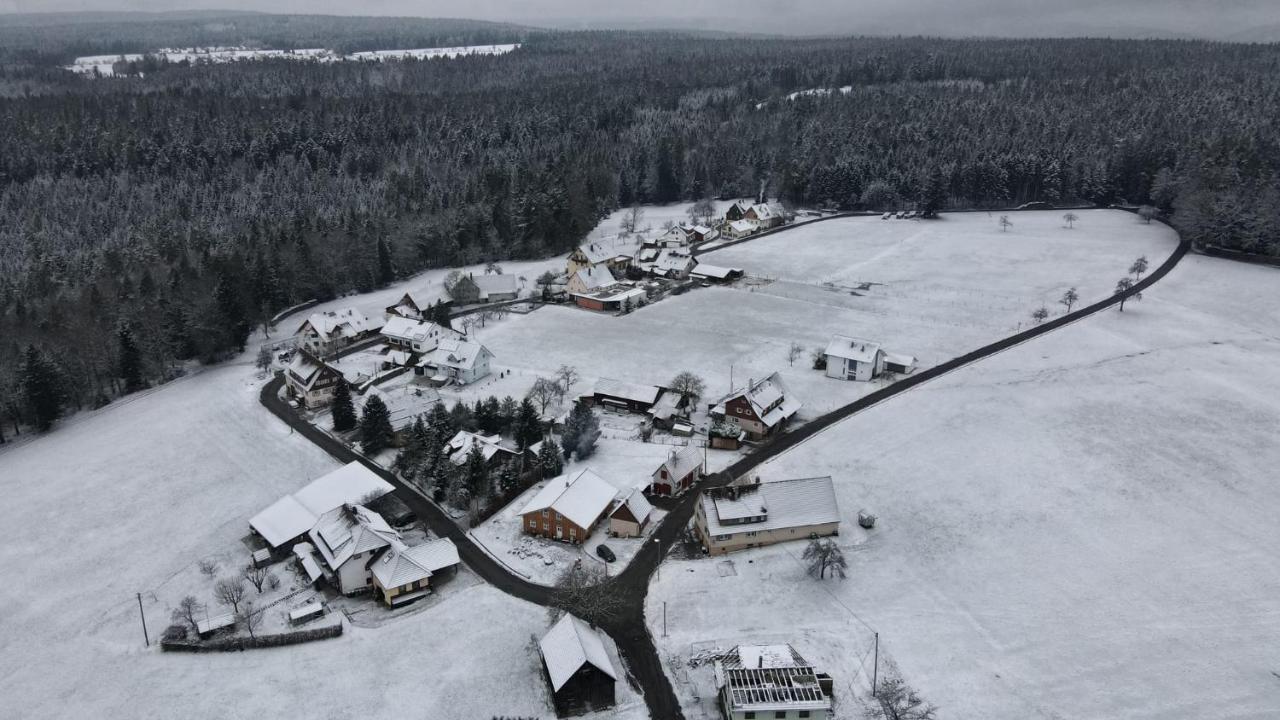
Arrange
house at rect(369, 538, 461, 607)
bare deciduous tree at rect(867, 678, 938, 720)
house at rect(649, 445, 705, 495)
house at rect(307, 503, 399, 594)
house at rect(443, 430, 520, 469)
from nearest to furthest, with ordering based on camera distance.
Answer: bare deciduous tree at rect(867, 678, 938, 720)
house at rect(369, 538, 461, 607)
house at rect(307, 503, 399, 594)
house at rect(649, 445, 705, 495)
house at rect(443, 430, 520, 469)

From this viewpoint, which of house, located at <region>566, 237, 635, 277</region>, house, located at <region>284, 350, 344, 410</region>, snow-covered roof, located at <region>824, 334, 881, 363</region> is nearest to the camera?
house, located at <region>284, 350, 344, 410</region>

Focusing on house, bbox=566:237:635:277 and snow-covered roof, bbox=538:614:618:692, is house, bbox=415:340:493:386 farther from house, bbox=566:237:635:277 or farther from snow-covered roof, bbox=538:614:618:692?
snow-covered roof, bbox=538:614:618:692

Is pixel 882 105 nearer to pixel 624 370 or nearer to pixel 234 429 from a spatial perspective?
pixel 624 370

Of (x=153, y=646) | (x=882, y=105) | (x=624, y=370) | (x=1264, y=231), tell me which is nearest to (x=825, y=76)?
(x=882, y=105)

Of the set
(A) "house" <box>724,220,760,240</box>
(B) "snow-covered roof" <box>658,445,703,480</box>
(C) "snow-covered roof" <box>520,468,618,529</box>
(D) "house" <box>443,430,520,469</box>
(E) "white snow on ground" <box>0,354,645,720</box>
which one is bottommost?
(E) "white snow on ground" <box>0,354,645,720</box>

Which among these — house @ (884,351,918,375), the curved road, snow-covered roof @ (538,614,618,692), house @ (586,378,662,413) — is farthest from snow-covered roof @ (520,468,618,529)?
house @ (884,351,918,375)

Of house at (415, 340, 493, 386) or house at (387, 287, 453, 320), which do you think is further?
house at (387, 287, 453, 320)

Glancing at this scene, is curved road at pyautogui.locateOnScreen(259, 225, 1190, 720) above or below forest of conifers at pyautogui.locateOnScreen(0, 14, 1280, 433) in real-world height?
below

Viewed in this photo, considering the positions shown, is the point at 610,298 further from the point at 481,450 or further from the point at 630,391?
the point at 481,450
